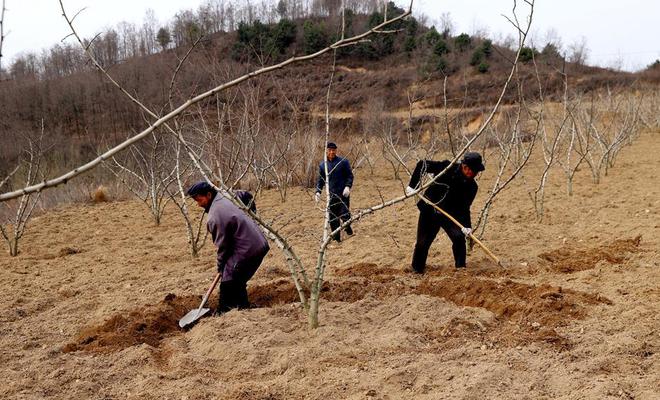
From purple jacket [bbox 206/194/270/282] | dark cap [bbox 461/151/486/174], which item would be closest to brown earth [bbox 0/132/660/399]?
purple jacket [bbox 206/194/270/282]

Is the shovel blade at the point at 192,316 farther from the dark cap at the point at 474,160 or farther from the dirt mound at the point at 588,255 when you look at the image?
the dirt mound at the point at 588,255

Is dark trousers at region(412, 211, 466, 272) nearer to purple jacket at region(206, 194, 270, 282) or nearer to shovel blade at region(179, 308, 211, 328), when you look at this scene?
purple jacket at region(206, 194, 270, 282)

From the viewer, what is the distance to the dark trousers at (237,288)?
4844mm

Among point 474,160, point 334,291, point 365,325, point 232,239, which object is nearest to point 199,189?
point 232,239

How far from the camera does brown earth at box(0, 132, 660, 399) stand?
3301mm

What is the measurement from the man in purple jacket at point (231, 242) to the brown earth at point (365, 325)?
261mm

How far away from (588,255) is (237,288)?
11.3ft

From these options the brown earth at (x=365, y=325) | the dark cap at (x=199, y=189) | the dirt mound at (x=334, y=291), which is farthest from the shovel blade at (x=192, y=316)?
the dark cap at (x=199, y=189)

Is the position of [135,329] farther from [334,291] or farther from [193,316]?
[334,291]

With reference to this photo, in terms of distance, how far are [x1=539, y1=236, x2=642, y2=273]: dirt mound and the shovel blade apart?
10.6 feet

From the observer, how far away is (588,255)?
585cm

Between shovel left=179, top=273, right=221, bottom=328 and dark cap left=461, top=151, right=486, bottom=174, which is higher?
dark cap left=461, top=151, right=486, bottom=174

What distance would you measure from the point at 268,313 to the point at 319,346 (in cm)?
88

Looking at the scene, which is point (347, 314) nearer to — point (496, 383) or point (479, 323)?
point (479, 323)
